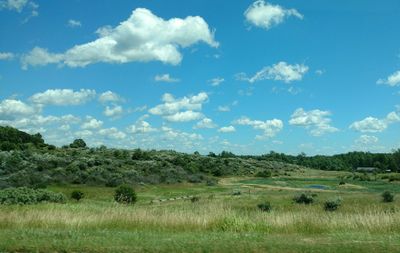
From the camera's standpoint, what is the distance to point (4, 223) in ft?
52.7

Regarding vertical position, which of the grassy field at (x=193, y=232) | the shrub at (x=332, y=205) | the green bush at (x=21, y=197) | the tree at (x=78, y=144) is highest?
the tree at (x=78, y=144)

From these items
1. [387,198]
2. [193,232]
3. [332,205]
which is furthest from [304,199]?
[193,232]

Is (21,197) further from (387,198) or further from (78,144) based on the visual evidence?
(78,144)

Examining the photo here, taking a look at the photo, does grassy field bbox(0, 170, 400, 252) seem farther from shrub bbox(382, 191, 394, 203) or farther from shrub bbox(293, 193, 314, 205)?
shrub bbox(382, 191, 394, 203)

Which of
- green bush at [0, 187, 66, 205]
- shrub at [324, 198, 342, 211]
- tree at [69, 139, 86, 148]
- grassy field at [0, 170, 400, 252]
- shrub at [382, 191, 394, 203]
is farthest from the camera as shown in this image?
tree at [69, 139, 86, 148]

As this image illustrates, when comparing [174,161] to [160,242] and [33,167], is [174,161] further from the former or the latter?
[160,242]

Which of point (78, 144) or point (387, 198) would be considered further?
point (78, 144)

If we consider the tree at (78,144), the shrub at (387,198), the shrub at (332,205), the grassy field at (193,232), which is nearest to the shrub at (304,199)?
the shrub at (332,205)

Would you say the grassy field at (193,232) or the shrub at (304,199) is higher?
the grassy field at (193,232)

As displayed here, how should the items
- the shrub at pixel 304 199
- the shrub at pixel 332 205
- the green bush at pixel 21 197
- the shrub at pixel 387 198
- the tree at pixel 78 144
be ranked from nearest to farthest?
the green bush at pixel 21 197 → the shrub at pixel 332 205 → the shrub at pixel 304 199 → the shrub at pixel 387 198 → the tree at pixel 78 144

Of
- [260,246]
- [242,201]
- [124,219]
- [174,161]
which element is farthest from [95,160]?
[260,246]

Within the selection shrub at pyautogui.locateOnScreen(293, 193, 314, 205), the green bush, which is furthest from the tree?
the green bush

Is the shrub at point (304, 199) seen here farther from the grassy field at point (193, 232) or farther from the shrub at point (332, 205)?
the grassy field at point (193, 232)

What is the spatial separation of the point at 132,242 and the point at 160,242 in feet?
2.17
